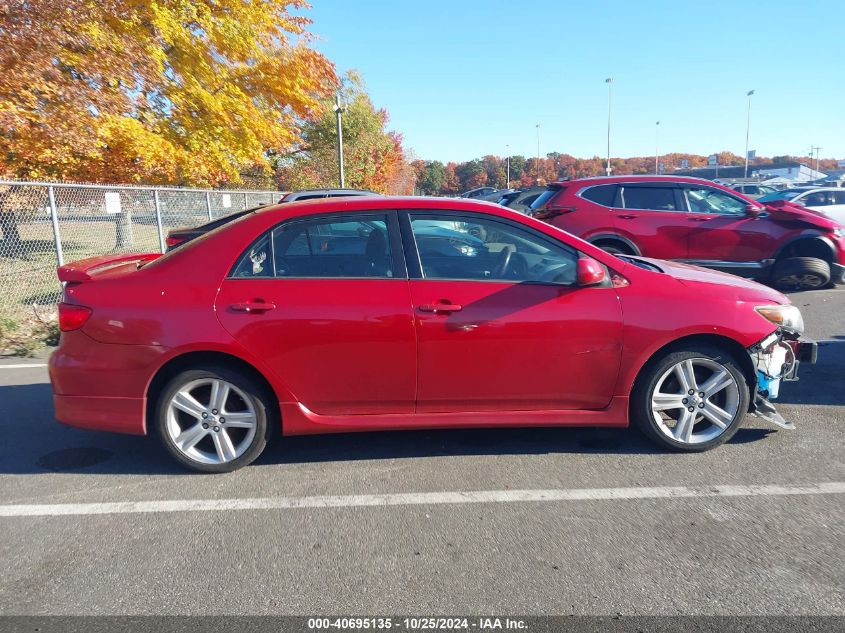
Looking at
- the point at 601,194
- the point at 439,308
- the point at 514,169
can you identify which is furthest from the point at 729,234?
the point at 514,169

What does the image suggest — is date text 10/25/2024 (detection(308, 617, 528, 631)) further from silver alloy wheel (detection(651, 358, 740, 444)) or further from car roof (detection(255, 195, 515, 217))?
car roof (detection(255, 195, 515, 217))

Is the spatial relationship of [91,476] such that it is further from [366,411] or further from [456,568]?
[456,568]

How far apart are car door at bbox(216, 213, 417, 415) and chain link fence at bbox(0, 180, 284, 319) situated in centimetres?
543

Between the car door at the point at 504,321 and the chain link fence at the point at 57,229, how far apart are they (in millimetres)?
6177

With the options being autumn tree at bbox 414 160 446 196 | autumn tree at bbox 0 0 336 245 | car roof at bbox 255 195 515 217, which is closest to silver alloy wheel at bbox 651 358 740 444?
car roof at bbox 255 195 515 217

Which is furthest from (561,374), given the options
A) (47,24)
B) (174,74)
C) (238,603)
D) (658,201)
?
(174,74)

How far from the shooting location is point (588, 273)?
356 cm

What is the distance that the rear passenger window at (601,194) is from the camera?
8922mm

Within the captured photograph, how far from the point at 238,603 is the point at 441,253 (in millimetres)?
2202

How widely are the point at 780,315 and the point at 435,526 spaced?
102 inches

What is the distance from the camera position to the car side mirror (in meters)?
3.56

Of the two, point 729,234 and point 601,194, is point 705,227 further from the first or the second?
point 601,194

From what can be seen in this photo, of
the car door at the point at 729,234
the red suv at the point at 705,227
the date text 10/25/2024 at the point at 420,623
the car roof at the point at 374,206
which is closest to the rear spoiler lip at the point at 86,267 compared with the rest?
the car roof at the point at 374,206

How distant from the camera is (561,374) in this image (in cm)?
370
